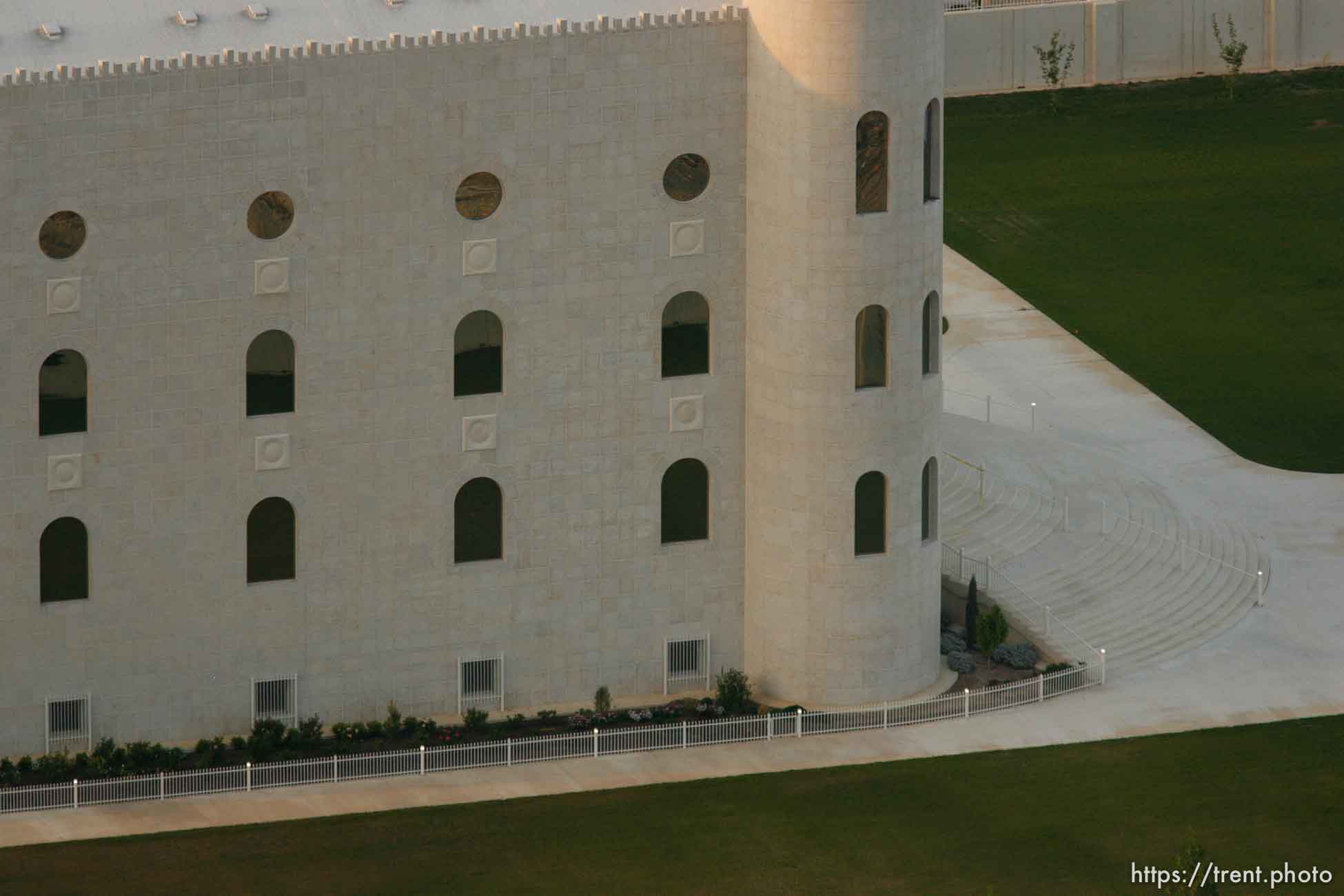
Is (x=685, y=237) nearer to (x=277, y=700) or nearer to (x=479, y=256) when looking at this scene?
(x=479, y=256)

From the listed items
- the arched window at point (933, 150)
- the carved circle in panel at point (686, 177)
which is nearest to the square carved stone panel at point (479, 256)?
the carved circle in panel at point (686, 177)

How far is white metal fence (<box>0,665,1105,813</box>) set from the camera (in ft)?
228

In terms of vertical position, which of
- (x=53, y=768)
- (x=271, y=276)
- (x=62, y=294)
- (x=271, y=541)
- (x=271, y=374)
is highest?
(x=271, y=276)

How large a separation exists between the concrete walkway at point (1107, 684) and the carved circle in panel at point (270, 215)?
12.2 m

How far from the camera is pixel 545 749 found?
72250mm

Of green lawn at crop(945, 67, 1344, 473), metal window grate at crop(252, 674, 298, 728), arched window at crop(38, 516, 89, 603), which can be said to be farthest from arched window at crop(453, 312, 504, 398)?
green lawn at crop(945, 67, 1344, 473)

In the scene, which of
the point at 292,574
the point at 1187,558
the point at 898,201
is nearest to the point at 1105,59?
the point at 1187,558

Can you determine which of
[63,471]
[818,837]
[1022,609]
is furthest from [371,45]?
[1022,609]

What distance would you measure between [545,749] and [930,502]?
11196 millimetres

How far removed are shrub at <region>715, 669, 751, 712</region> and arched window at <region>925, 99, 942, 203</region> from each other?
473 inches

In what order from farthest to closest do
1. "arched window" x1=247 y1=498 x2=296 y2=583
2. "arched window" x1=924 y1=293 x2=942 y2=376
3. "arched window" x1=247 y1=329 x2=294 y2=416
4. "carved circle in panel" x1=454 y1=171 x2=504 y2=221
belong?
"arched window" x1=924 y1=293 x2=942 y2=376 → "carved circle in panel" x1=454 y1=171 x2=504 y2=221 → "arched window" x1=247 y1=498 x2=296 y2=583 → "arched window" x1=247 y1=329 x2=294 y2=416

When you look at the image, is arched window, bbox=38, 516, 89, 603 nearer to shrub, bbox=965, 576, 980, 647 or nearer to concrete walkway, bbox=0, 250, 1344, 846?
concrete walkway, bbox=0, 250, 1344, 846

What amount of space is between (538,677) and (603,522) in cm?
394

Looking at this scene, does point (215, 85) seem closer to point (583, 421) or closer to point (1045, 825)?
point (583, 421)
